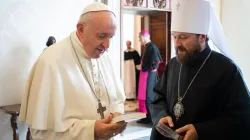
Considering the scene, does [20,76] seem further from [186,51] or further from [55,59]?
[186,51]

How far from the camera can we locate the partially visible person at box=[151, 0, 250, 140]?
1.79 m

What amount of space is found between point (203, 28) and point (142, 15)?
3.75 m

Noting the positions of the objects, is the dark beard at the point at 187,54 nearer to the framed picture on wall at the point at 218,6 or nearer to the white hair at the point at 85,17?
the white hair at the point at 85,17

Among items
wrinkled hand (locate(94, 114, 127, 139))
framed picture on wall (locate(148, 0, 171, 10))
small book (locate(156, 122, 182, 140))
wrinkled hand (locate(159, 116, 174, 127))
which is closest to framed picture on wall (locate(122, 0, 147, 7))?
framed picture on wall (locate(148, 0, 171, 10))

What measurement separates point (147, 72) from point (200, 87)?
3629mm

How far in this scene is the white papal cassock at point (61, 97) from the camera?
170cm

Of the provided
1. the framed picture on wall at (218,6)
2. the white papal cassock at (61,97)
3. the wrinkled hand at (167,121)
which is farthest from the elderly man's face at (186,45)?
the framed picture on wall at (218,6)

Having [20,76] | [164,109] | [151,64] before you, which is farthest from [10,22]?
[151,64]

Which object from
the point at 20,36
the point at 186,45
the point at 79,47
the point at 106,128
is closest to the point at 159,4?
the point at 20,36

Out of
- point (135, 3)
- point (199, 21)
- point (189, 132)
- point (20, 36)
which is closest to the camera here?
point (189, 132)

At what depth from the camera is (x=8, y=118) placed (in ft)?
10.3

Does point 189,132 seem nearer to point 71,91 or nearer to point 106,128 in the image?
point 106,128

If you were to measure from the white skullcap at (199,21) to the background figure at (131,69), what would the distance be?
3696 millimetres

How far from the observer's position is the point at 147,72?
5.55 meters
